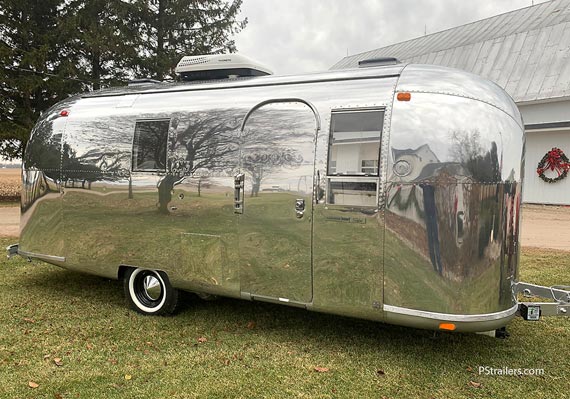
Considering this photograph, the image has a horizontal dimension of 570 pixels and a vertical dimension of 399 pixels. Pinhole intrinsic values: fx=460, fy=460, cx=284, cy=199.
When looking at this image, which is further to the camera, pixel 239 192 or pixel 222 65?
pixel 222 65

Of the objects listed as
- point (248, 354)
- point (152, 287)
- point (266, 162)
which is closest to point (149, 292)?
point (152, 287)

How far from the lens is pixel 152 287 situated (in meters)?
5.50

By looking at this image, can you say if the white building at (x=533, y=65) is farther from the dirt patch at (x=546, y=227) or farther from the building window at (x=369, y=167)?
the building window at (x=369, y=167)

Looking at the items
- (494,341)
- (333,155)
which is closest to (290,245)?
(333,155)

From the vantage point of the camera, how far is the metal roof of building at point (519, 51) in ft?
63.6

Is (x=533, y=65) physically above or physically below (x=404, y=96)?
above

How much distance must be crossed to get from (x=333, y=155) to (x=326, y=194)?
0.36m

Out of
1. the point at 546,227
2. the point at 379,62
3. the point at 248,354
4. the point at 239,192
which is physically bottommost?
the point at 248,354

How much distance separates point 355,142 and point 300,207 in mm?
782

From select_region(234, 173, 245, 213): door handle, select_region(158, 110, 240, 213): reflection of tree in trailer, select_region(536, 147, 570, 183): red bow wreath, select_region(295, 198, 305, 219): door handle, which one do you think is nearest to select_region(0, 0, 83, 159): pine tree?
select_region(158, 110, 240, 213): reflection of tree in trailer

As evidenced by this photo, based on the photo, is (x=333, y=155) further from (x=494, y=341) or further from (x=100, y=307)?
(x=100, y=307)

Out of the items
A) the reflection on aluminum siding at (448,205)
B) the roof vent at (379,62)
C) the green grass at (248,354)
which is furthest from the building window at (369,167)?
the green grass at (248,354)

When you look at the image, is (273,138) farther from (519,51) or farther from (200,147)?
(519,51)

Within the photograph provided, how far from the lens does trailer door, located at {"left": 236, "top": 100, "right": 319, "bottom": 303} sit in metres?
4.32
